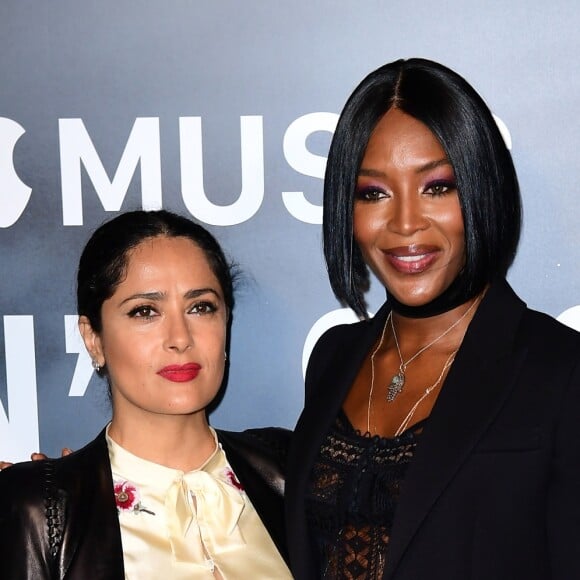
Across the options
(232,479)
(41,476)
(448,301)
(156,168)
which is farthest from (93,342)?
(448,301)

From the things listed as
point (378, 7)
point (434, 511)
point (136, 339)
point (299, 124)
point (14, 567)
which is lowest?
point (14, 567)

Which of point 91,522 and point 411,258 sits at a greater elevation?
point 411,258

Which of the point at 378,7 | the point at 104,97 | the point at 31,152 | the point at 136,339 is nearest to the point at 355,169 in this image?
the point at 136,339

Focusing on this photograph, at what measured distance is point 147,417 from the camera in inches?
76.1

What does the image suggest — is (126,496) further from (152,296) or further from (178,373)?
(152,296)

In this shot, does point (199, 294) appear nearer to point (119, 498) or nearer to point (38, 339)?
point (119, 498)

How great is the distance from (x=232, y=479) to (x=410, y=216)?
2.30ft

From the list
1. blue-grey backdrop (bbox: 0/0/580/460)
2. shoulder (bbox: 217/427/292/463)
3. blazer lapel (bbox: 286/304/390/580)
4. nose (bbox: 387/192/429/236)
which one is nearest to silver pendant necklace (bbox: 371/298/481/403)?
blazer lapel (bbox: 286/304/390/580)

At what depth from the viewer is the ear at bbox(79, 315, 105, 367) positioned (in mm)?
1969

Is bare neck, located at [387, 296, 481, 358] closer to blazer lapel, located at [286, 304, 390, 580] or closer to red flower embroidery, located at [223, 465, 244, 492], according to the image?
blazer lapel, located at [286, 304, 390, 580]

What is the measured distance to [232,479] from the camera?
2.00 meters

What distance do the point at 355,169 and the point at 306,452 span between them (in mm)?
576

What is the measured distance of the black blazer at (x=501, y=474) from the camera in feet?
5.16

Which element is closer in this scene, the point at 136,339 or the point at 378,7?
the point at 136,339
